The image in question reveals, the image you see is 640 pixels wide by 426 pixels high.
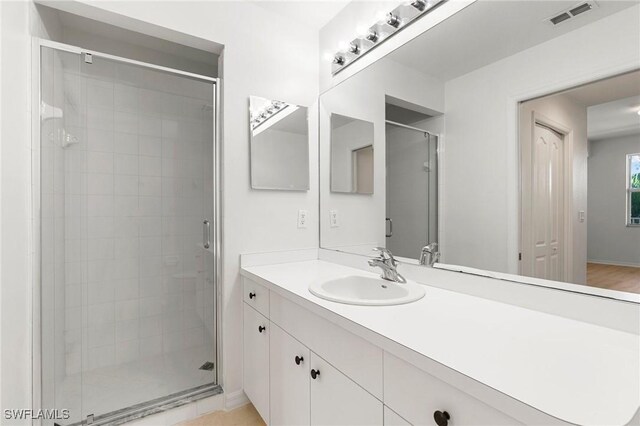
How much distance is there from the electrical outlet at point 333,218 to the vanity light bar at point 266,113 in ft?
2.44

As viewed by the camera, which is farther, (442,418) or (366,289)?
(366,289)

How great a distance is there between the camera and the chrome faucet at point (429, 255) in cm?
134

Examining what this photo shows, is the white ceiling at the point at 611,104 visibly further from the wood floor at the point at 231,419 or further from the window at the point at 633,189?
the wood floor at the point at 231,419

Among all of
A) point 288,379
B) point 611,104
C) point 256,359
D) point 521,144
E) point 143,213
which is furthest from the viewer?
point 143,213

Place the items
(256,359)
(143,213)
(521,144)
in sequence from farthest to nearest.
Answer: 1. (143,213)
2. (256,359)
3. (521,144)

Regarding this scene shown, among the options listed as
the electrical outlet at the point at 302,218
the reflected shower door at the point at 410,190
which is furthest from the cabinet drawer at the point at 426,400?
the electrical outlet at the point at 302,218

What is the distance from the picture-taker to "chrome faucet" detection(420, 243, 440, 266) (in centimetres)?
134

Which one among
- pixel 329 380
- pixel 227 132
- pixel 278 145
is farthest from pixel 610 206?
pixel 227 132

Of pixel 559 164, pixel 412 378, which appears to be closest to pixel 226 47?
pixel 559 164

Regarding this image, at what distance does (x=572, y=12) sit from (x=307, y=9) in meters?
1.47

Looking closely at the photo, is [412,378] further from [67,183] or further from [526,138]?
[67,183]

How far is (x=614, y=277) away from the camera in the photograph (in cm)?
89

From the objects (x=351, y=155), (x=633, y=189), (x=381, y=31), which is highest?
(x=381, y=31)

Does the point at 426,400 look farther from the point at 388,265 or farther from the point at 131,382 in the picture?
the point at 131,382
